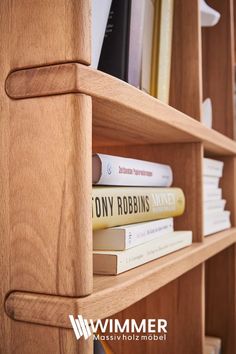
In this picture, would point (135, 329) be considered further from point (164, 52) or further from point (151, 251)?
point (164, 52)

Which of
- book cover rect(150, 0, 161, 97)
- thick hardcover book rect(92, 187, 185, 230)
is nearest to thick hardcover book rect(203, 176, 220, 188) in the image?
thick hardcover book rect(92, 187, 185, 230)

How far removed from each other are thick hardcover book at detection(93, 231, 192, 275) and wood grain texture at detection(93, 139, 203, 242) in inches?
5.3

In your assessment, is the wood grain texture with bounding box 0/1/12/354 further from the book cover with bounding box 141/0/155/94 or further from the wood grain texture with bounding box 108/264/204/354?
the wood grain texture with bounding box 108/264/204/354

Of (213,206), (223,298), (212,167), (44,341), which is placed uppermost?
(212,167)

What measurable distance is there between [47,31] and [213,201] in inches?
35.7

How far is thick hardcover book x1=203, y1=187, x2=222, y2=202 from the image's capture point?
123 centimetres

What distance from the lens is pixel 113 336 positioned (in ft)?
3.41

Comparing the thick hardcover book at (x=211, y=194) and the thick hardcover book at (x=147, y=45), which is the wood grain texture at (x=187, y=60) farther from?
the thick hardcover book at (x=211, y=194)

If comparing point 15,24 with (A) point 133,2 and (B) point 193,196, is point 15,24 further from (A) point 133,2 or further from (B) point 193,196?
(B) point 193,196

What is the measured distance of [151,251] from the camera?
76 cm

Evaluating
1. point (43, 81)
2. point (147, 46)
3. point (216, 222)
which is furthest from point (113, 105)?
point (216, 222)

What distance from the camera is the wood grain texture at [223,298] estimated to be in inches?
55.4

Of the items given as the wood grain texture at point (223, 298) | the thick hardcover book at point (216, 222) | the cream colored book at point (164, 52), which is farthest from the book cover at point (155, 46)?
the wood grain texture at point (223, 298)

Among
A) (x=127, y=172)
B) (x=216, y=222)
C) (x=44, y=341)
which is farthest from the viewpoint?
(x=216, y=222)
